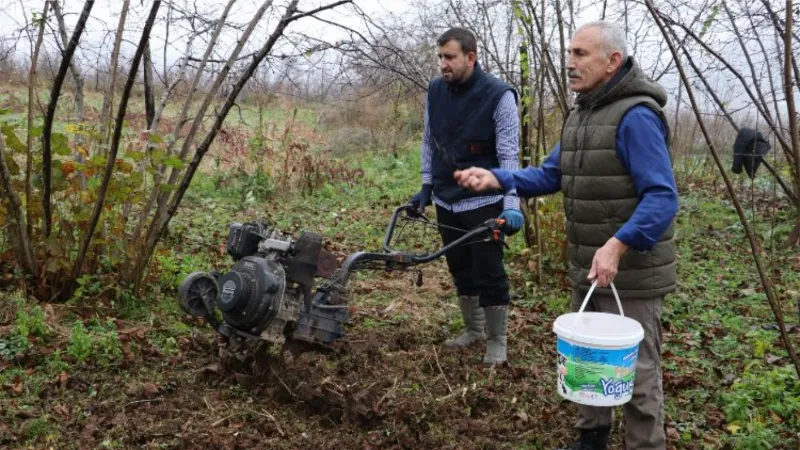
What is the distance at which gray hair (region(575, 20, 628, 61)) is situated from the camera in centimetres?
295

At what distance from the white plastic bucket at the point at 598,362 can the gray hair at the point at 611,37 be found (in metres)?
0.97

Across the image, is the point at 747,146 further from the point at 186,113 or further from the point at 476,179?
the point at 186,113

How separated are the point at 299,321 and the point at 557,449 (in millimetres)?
1471

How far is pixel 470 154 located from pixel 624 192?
5.12 feet

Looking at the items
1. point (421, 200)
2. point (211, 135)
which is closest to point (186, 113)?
point (211, 135)

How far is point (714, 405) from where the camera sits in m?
4.18

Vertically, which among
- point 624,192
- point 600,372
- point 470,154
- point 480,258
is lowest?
point 600,372

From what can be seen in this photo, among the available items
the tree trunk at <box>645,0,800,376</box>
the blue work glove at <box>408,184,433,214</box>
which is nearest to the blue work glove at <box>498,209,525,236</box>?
the blue work glove at <box>408,184,433,214</box>

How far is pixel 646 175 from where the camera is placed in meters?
2.83

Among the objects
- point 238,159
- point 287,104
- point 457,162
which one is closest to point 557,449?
point 457,162

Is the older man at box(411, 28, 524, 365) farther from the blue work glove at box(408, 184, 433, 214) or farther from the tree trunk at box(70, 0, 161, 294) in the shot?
the tree trunk at box(70, 0, 161, 294)

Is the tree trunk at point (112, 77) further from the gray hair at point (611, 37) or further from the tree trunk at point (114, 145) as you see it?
the gray hair at point (611, 37)

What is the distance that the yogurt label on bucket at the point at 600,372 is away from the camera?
9.04ft

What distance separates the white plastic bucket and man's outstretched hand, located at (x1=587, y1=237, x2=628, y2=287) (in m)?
0.04
